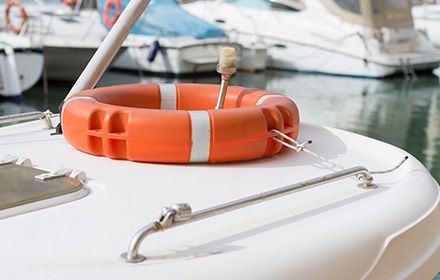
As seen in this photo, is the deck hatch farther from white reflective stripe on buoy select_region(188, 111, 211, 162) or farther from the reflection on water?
the reflection on water

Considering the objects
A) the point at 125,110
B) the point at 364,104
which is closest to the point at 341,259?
the point at 125,110

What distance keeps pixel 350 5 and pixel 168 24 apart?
4.06 m

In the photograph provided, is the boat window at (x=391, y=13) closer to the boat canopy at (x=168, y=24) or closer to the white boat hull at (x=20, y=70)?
the boat canopy at (x=168, y=24)

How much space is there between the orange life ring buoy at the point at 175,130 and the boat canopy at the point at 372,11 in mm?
10529

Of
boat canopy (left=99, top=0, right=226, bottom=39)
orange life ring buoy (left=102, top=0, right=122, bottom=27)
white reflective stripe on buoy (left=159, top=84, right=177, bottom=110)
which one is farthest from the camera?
boat canopy (left=99, top=0, right=226, bottom=39)

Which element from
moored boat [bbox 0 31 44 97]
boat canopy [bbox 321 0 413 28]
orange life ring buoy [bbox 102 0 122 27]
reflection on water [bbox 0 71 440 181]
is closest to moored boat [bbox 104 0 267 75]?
orange life ring buoy [bbox 102 0 122 27]

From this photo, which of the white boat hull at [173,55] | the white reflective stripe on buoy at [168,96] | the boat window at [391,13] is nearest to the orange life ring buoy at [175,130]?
the white reflective stripe on buoy at [168,96]

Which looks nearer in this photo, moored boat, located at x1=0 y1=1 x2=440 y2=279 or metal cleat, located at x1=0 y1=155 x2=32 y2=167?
moored boat, located at x1=0 y1=1 x2=440 y2=279

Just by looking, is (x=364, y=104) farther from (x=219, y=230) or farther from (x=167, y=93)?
(x=219, y=230)

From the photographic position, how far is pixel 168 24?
1180cm

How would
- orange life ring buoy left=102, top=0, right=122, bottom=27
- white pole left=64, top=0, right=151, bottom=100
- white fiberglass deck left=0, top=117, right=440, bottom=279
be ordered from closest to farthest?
white fiberglass deck left=0, top=117, right=440, bottom=279 < white pole left=64, top=0, right=151, bottom=100 < orange life ring buoy left=102, top=0, right=122, bottom=27

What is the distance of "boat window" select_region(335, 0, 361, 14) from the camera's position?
12.4 metres

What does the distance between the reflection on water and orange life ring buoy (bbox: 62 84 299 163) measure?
11.5 ft

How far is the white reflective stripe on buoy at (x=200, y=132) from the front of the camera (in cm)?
220
